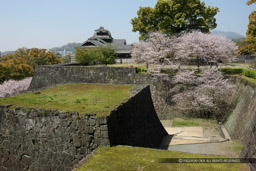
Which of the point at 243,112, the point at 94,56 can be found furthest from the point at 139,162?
the point at 94,56

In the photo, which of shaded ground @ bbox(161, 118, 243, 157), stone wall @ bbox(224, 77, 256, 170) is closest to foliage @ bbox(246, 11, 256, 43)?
stone wall @ bbox(224, 77, 256, 170)

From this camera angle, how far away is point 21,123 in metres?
8.65

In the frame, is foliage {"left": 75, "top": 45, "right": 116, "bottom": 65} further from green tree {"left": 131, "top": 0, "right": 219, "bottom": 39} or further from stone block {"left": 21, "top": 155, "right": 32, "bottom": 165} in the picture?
stone block {"left": 21, "top": 155, "right": 32, "bottom": 165}

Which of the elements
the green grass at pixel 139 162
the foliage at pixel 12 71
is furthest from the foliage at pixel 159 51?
the foliage at pixel 12 71

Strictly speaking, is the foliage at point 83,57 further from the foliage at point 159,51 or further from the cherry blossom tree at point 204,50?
the cherry blossom tree at point 204,50

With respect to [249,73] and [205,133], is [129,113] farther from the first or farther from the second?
[249,73]

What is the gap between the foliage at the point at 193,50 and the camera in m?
22.9

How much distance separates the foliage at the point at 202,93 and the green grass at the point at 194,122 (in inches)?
35.4

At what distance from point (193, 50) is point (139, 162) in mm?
19144

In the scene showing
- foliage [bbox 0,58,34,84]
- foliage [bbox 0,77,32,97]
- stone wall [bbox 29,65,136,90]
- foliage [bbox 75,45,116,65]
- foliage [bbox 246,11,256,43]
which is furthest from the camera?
foliage [bbox 75,45,116,65]

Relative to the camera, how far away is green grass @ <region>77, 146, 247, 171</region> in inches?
230

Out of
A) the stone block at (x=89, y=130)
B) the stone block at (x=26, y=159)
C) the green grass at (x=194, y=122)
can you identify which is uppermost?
the stone block at (x=89, y=130)

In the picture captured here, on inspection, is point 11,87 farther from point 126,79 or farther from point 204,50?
point 204,50

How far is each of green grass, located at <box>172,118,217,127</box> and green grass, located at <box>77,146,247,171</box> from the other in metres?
12.4
